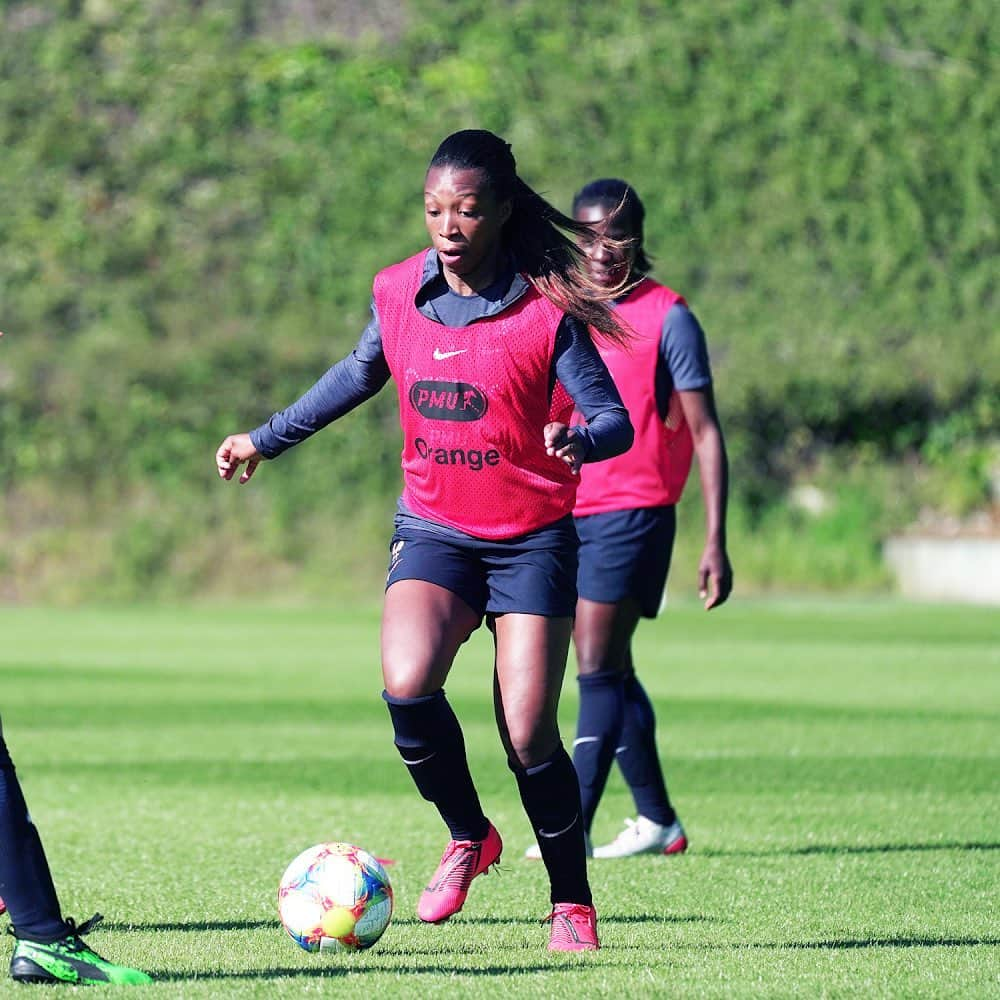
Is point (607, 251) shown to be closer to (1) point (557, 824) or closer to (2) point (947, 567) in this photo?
(1) point (557, 824)

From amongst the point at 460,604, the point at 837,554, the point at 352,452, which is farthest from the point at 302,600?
the point at 460,604

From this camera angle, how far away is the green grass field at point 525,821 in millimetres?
5328

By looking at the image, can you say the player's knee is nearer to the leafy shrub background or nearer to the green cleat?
the green cleat

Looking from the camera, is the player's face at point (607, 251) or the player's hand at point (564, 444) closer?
the player's hand at point (564, 444)

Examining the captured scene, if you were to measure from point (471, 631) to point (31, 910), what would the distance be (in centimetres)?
137

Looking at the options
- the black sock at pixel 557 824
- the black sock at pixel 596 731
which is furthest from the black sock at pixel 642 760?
the black sock at pixel 557 824

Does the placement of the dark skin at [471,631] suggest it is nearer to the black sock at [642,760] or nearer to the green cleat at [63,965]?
the green cleat at [63,965]

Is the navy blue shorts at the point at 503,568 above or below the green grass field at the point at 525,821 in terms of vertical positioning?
above

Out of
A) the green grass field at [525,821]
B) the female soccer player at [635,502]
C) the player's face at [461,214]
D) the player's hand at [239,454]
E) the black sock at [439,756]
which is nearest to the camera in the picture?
the green grass field at [525,821]

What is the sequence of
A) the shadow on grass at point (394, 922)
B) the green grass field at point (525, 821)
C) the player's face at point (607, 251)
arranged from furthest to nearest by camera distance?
the player's face at point (607, 251), the shadow on grass at point (394, 922), the green grass field at point (525, 821)

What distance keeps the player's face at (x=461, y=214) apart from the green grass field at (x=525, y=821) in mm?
1785

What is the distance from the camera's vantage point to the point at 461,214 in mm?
5512

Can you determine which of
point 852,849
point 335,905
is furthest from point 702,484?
point 335,905

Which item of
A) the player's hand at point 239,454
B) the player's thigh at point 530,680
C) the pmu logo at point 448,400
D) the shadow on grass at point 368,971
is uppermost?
the pmu logo at point 448,400
